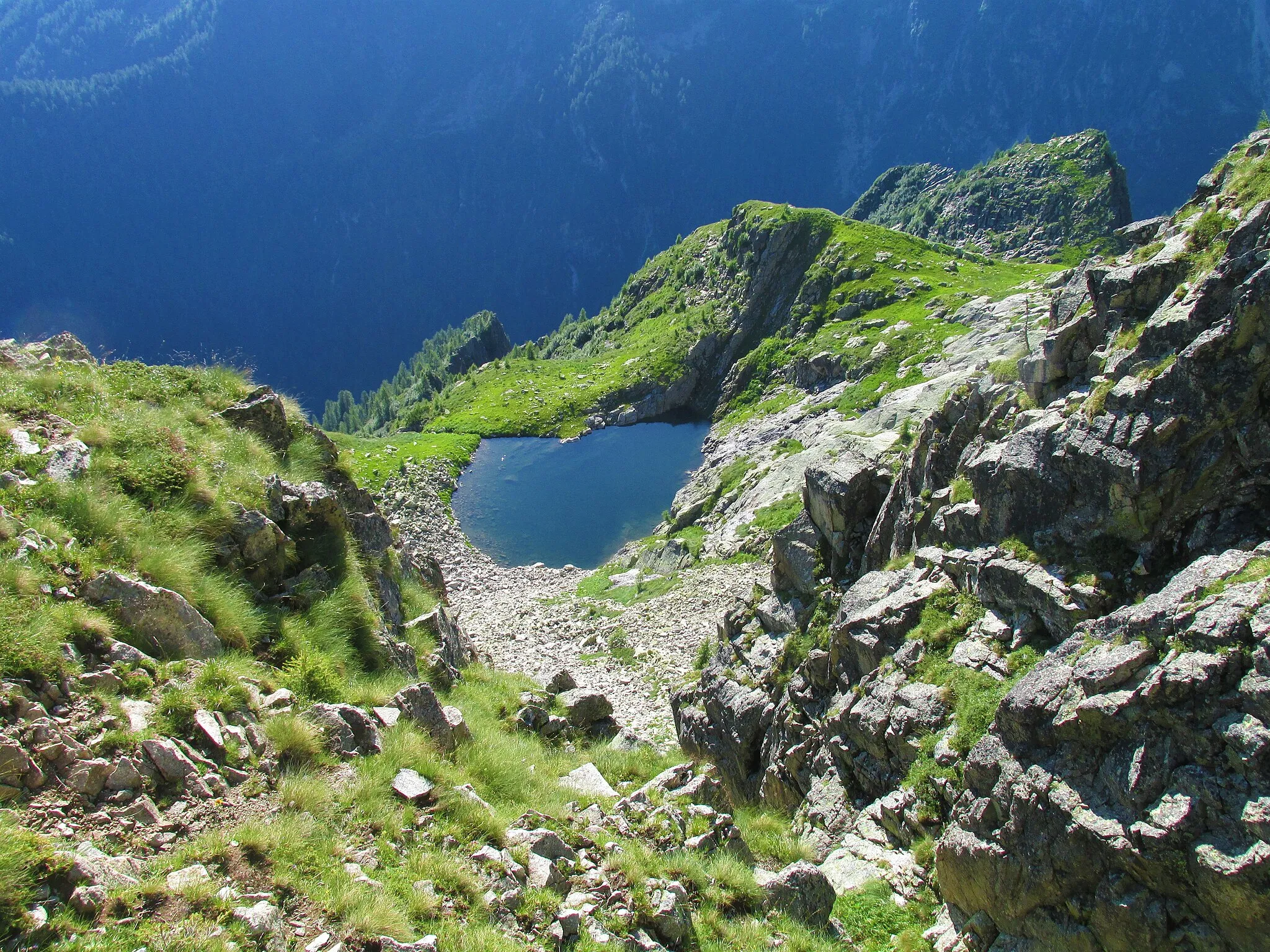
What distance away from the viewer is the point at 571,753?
1641cm

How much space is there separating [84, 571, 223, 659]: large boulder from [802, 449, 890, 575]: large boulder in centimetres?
1855

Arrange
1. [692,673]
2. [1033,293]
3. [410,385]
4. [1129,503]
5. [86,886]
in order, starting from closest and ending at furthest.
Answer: [86,886] < [1129,503] < [692,673] < [1033,293] < [410,385]

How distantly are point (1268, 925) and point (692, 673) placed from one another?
25.9 m

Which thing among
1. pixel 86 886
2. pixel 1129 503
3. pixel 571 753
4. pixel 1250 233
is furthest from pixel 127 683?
pixel 1250 233

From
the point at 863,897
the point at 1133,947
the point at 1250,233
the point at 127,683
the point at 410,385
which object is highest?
the point at 410,385

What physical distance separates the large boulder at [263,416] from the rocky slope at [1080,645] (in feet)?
50.3

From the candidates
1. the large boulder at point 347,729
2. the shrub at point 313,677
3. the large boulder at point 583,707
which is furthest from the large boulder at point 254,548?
the large boulder at point 583,707

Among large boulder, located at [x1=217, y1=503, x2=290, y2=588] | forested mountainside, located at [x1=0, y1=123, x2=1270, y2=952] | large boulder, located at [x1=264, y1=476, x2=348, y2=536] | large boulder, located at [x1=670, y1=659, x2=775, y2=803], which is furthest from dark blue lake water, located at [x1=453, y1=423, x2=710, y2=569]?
large boulder, located at [x1=217, y1=503, x2=290, y2=588]

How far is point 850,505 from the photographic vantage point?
2352cm

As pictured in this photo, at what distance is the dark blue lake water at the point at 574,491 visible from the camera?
7681 cm

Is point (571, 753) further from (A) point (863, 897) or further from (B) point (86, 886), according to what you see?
(B) point (86, 886)

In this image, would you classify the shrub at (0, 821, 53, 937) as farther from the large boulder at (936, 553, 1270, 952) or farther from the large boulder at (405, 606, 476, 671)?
the large boulder at (936, 553, 1270, 952)

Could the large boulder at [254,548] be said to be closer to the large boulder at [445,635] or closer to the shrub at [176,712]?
the shrub at [176,712]

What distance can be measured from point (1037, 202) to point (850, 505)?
546ft
